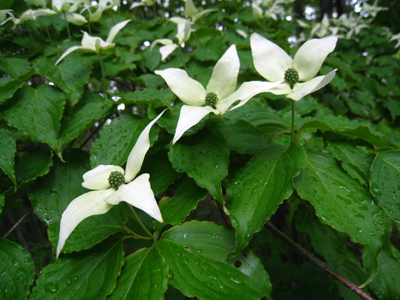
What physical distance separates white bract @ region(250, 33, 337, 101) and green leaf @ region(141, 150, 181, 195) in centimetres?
44

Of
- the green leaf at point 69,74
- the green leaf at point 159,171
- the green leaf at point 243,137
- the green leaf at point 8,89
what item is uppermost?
the green leaf at point 8,89

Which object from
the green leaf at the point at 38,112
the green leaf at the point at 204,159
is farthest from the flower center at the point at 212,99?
the green leaf at the point at 38,112

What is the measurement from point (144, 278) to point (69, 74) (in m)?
0.94

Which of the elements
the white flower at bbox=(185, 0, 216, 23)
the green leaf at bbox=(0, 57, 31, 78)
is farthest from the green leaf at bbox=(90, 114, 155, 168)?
the white flower at bbox=(185, 0, 216, 23)

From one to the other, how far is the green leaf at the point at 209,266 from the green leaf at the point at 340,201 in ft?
0.82

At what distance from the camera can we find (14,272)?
81 cm

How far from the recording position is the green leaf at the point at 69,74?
1132 mm

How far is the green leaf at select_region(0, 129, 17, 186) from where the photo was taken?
2.75 ft

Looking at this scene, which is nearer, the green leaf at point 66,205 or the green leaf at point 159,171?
the green leaf at point 66,205

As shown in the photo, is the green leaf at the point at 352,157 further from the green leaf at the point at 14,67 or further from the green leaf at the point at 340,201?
the green leaf at the point at 14,67

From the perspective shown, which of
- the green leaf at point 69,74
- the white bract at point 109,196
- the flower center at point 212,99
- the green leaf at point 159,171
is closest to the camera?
the white bract at point 109,196

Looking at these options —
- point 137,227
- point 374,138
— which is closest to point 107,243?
point 137,227

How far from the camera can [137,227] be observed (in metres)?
1.04

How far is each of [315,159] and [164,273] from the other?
59cm
